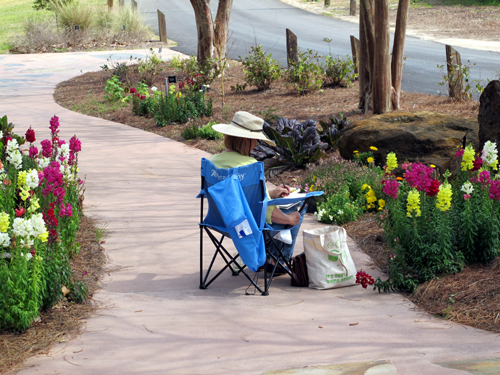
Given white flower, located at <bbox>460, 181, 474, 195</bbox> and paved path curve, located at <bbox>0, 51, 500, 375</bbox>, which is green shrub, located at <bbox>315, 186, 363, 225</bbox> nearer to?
paved path curve, located at <bbox>0, 51, 500, 375</bbox>

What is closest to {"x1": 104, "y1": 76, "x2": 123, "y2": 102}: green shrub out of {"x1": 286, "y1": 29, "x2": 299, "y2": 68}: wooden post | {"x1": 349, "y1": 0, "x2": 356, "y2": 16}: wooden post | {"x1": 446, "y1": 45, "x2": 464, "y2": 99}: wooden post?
{"x1": 286, "y1": 29, "x2": 299, "y2": 68}: wooden post

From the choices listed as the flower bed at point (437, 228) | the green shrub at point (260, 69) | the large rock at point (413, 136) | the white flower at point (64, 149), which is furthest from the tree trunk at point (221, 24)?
the flower bed at point (437, 228)

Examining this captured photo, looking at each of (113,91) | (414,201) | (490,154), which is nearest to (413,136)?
(490,154)

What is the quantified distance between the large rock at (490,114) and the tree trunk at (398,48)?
368 centimetres

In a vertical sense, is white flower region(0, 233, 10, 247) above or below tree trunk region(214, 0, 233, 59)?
below

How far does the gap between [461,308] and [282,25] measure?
2366cm

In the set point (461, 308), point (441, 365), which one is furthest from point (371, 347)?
point (461, 308)

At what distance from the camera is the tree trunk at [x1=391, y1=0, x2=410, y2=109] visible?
32.7 feet

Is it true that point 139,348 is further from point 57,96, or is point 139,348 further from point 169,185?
point 57,96

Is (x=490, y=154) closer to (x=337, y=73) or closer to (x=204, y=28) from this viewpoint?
(x=337, y=73)

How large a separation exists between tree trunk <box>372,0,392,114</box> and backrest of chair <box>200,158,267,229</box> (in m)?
6.18

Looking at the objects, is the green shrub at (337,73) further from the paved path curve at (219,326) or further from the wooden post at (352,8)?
the wooden post at (352,8)

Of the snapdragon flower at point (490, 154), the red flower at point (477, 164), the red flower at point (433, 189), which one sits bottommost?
the red flower at point (433, 189)

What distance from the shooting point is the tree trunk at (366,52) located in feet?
33.0
